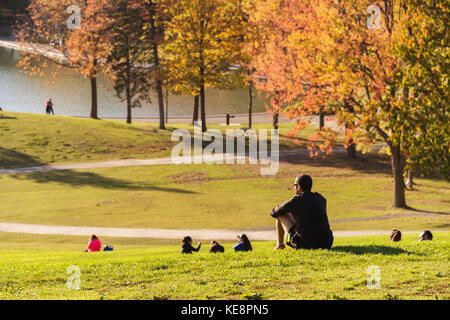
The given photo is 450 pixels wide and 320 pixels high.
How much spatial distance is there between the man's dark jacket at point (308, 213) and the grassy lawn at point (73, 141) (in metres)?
28.3

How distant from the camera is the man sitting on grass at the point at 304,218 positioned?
10344mm

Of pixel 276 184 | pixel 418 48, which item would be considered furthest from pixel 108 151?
pixel 418 48

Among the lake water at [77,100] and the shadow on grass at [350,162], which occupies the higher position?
the lake water at [77,100]

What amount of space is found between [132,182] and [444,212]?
1594cm

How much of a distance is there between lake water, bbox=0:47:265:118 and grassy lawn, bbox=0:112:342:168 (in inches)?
678

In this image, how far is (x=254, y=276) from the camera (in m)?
9.65

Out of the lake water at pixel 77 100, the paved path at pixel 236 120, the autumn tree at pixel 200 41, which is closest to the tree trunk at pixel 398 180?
the autumn tree at pixel 200 41

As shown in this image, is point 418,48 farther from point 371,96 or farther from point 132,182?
point 132,182

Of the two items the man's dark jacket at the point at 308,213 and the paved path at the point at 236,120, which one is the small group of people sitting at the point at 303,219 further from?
the paved path at the point at 236,120

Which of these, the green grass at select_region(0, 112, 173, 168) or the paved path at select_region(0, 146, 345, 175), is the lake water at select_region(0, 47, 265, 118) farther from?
the paved path at select_region(0, 146, 345, 175)

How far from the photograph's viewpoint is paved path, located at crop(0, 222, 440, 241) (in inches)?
822

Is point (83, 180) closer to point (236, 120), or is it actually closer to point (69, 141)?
point (69, 141)

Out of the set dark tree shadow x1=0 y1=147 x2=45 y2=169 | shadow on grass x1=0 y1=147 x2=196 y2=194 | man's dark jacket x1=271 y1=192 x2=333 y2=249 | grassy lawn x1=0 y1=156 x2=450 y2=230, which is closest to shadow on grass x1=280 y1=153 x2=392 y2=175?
grassy lawn x1=0 y1=156 x2=450 y2=230

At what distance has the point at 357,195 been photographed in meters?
29.1
